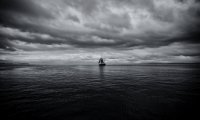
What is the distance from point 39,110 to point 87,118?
191 inches

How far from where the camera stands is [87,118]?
24.2 ft

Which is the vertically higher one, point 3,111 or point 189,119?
point 3,111

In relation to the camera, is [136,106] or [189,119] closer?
[189,119]

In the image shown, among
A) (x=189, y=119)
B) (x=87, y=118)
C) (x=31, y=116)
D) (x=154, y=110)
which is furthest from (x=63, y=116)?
(x=189, y=119)

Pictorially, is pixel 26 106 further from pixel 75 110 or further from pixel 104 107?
pixel 104 107

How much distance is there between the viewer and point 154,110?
841cm

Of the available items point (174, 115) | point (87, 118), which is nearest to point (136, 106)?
point (174, 115)

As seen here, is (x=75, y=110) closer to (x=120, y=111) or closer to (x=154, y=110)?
(x=120, y=111)

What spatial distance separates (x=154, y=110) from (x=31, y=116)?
36.3ft

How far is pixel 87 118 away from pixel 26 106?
6943 mm

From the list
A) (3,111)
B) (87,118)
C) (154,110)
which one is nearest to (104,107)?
(87,118)

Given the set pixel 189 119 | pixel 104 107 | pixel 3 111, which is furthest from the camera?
pixel 104 107

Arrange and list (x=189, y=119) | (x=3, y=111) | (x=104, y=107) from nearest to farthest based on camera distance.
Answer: (x=189, y=119) < (x=3, y=111) < (x=104, y=107)

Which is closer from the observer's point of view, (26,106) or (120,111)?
(120,111)
